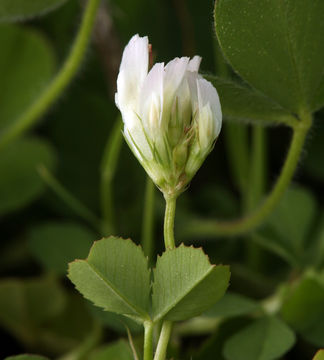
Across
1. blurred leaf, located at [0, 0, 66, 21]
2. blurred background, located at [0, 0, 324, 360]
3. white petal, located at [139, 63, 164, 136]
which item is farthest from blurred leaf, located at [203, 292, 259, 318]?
blurred leaf, located at [0, 0, 66, 21]

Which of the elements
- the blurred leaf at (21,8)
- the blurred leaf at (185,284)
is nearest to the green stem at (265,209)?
the blurred leaf at (185,284)

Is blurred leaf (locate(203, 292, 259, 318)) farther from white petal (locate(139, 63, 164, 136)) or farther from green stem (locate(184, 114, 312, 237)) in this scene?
white petal (locate(139, 63, 164, 136))

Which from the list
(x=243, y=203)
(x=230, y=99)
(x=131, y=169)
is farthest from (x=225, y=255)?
(x=230, y=99)

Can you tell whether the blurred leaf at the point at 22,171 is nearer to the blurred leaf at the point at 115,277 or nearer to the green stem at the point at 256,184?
the green stem at the point at 256,184

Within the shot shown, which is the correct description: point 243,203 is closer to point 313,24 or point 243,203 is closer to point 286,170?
point 286,170

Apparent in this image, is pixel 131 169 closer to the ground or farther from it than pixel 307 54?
closer to the ground
